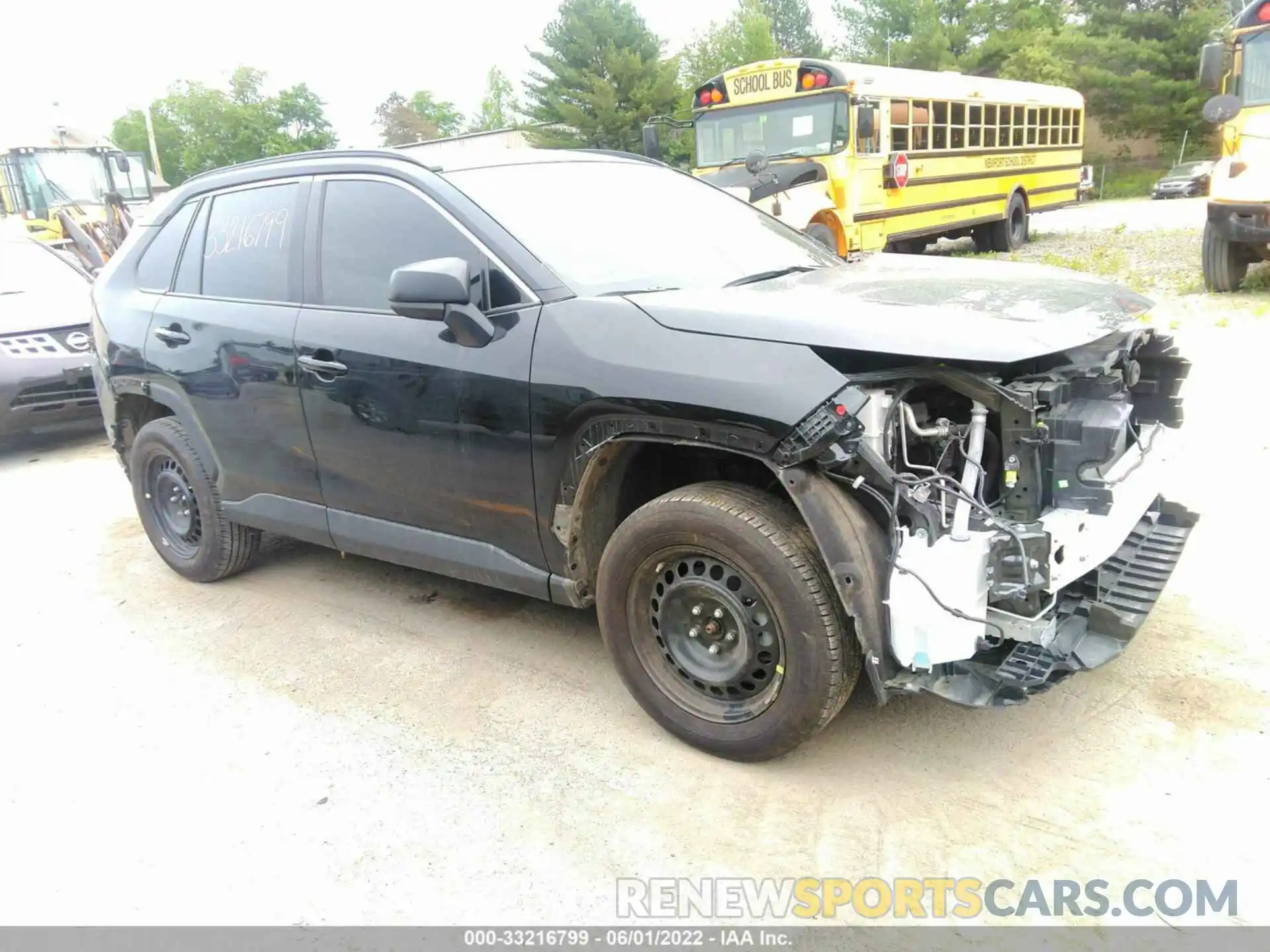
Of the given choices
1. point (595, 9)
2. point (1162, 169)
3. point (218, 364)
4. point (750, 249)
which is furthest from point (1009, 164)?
point (595, 9)

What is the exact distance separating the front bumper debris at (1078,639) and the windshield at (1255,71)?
8.44 m

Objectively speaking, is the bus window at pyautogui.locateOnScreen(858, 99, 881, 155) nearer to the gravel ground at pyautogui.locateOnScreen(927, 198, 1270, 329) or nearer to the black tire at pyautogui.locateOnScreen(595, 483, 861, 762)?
the gravel ground at pyautogui.locateOnScreen(927, 198, 1270, 329)

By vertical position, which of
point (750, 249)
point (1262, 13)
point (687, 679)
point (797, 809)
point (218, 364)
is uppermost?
point (1262, 13)

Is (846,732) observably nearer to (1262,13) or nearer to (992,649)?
(992,649)

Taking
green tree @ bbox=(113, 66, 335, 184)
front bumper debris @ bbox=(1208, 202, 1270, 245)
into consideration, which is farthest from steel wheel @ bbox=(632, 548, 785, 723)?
green tree @ bbox=(113, 66, 335, 184)

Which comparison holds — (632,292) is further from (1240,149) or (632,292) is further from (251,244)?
(1240,149)

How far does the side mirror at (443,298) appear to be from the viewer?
316cm

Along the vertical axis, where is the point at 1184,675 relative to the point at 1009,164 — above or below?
below

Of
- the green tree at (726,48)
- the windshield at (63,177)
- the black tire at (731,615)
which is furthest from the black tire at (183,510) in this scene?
the green tree at (726,48)

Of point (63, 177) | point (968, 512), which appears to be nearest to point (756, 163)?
point (968, 512)

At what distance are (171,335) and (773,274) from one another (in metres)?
2.83

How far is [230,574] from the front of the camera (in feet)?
16.4

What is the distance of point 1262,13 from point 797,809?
1068cm

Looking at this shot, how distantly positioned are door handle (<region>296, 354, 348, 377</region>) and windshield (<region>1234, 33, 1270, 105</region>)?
9.95 metres
